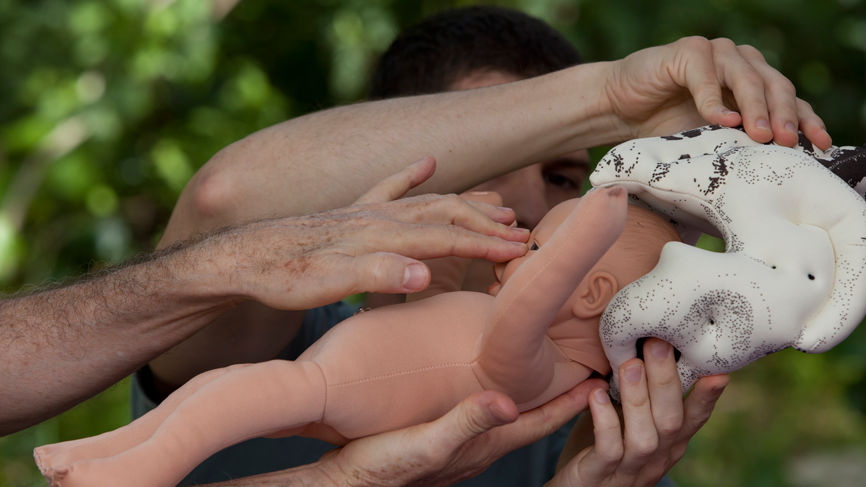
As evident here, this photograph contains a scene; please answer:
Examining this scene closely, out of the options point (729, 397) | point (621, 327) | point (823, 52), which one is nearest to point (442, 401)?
point (621, 327)

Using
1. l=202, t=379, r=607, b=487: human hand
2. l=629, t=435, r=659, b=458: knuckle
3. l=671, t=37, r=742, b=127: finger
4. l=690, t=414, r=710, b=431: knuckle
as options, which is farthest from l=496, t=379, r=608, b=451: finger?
l=671, t=37, r=742, b=127: finger

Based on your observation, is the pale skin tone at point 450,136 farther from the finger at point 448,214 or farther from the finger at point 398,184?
the finger at point 448,214

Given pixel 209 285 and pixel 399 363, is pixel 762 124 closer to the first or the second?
pixel 399 363

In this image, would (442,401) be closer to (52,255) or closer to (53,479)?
(53,479)

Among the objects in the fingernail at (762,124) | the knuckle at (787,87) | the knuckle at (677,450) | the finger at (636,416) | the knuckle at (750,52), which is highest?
the knuckle at (750,52)

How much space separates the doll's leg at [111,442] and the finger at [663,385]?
2.24 ft

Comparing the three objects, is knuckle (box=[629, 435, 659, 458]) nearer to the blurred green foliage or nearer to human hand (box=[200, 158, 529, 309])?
human hand (box=[200, 158, 529, 309])

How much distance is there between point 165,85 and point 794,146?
2979mm

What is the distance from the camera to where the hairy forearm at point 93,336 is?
1189 millimetres

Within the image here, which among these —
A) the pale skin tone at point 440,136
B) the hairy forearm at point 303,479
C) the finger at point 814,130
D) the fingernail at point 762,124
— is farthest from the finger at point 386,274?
the finger at point 814,130

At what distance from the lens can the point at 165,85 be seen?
3188mm

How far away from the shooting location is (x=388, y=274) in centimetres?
94

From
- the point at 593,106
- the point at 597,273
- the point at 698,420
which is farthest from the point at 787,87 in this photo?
the point at 698,420

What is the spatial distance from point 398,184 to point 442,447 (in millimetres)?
519
